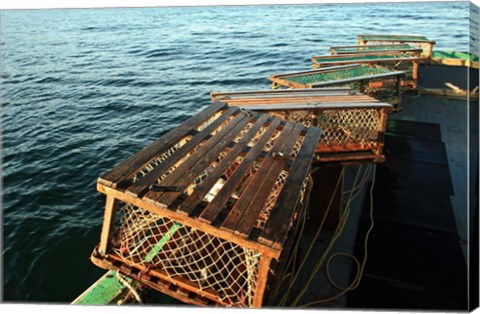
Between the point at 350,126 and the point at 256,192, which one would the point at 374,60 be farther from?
the point at 256,192

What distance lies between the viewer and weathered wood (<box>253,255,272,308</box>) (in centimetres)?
330

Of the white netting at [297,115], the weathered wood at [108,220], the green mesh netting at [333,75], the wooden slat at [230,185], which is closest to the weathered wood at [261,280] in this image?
the wooden slat at [230,185]

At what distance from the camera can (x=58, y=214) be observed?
963 centimetres

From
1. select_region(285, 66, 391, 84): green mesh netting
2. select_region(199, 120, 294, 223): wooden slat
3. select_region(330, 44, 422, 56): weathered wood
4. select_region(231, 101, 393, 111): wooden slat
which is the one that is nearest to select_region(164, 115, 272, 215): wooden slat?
select_region(199, 120, 294, 223): wooden slat

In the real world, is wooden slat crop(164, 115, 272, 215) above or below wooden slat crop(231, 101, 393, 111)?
below

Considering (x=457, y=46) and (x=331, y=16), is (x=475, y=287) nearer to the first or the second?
(x=457, y=46)

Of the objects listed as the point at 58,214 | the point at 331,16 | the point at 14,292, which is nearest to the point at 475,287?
the point at 14,292

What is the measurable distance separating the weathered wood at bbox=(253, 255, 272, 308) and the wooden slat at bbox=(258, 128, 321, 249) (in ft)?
0.68

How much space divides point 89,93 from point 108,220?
16.8 meters

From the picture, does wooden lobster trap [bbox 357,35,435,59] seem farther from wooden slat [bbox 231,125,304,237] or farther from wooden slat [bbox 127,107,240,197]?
wooden slat [bbox 231,125,304,237]

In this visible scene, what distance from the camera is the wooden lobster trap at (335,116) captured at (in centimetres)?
621

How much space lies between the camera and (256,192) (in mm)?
3910

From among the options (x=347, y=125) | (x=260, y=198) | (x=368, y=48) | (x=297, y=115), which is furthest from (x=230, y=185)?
(x=368, y=48)

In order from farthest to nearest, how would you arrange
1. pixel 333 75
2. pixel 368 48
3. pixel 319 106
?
pixel 368 48
pixel 333 75
pixel 319 106
